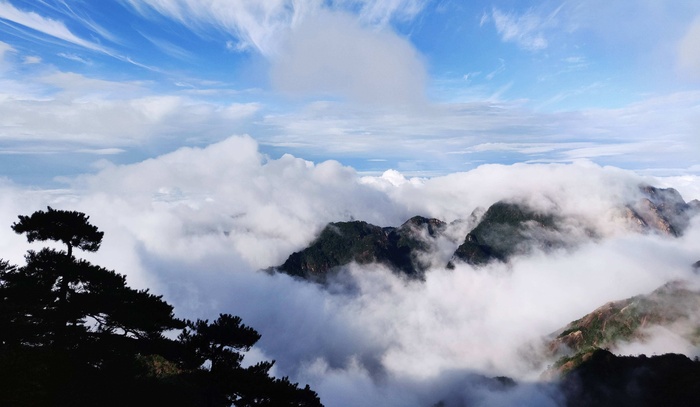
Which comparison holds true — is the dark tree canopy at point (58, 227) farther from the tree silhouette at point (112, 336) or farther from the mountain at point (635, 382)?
the mountain at point (635, 382)

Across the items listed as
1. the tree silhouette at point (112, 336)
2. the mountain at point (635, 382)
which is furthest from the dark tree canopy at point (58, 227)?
the mountain at point (635, 382)

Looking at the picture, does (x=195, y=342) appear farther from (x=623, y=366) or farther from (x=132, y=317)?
(x=623, y=366)

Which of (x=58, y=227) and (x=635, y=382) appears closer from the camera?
(x=58, y=227)

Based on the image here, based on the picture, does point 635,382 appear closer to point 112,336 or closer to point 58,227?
point 112,336

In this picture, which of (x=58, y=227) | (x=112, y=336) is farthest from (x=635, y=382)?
(x=58, y=227)

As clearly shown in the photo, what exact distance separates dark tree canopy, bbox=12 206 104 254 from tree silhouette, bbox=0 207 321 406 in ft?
0.24

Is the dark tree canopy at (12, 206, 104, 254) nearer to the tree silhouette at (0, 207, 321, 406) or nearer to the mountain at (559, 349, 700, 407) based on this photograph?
the tree silhouette at (0, 207, 321, 406)

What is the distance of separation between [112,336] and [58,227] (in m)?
10.5

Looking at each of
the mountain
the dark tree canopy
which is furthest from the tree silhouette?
the mountain

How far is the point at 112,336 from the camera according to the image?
33.0 meters

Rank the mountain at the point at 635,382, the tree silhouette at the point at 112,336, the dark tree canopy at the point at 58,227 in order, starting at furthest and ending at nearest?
the mountain at the point at 635,382
the dark tree canopy at the point at 58,227
the tree silhouette at the point at 112,336

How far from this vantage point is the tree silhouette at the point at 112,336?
95.6ft

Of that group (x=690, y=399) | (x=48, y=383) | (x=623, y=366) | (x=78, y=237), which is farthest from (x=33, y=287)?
(x=623, y=366)

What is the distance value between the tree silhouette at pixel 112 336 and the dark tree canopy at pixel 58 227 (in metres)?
0.07
